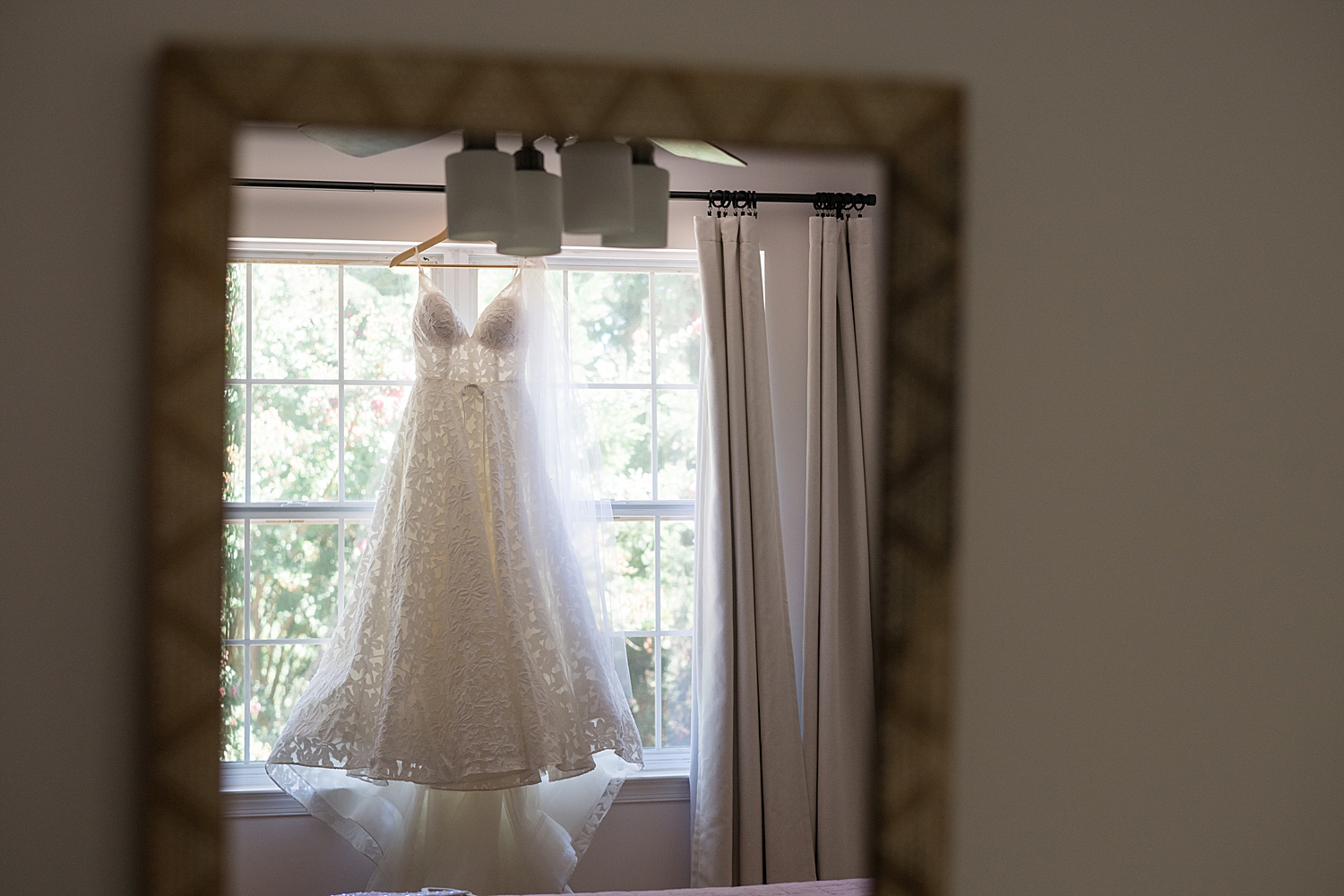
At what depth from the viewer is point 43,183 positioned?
614 mm

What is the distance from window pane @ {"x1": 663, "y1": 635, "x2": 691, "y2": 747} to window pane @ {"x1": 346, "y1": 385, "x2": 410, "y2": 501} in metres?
0.93

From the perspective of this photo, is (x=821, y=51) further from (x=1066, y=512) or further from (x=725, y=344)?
(x=725, y=344)

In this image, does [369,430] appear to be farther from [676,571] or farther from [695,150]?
[695,150]

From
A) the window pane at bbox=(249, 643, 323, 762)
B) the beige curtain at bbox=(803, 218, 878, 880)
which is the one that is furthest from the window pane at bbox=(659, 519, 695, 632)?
the window pane at bbox=(249, 643, 323, 762)

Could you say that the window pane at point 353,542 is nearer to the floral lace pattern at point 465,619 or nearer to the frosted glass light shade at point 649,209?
the floral lace pattern at point 465,619

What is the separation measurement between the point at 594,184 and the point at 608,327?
1.56m

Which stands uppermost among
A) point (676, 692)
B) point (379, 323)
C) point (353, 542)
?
point (379, 323)

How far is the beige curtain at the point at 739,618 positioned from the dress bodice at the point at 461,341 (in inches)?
20.4

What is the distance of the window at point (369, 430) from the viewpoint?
198cm

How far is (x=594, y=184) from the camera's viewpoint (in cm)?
68

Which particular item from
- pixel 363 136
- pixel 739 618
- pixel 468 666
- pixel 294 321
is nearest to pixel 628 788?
pixel 739 618

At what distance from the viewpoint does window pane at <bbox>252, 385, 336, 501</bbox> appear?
2.07m

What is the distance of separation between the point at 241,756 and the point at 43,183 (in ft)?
5.47

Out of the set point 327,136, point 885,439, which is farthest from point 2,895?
point 885,439
